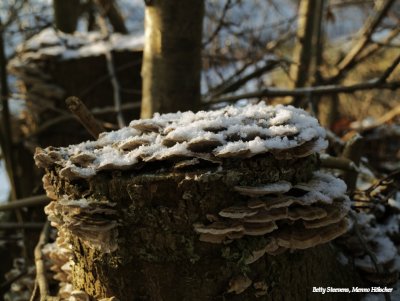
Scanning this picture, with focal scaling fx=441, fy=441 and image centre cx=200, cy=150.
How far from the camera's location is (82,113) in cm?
234

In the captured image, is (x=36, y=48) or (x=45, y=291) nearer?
(x=45, y=291)

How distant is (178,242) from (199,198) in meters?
0.20

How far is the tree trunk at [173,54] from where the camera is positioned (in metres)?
2.96

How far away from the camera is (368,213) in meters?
2.71

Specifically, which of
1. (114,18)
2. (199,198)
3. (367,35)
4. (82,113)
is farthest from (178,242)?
(114,18)

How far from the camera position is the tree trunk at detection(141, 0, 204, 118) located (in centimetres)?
296

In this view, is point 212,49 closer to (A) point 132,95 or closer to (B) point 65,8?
(A) point 132,95

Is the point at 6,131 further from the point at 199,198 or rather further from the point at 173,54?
the point at 199,198

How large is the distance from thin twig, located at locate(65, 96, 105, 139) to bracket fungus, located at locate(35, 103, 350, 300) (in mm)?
412

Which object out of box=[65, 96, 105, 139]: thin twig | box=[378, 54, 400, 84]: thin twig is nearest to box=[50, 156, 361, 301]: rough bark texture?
box=[65, 96, 105, 139]: thin twig

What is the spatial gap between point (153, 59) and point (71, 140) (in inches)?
96.9

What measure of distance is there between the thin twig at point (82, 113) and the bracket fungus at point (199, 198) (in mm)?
412

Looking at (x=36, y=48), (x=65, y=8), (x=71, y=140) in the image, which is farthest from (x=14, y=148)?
(x=65, y=8)

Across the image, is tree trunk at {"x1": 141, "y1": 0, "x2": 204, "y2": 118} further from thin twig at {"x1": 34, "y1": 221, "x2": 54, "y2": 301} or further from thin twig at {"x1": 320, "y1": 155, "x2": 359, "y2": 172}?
thin twig at {"x1": 34, "y1": 221, "x2": 54, "y2": 301}
